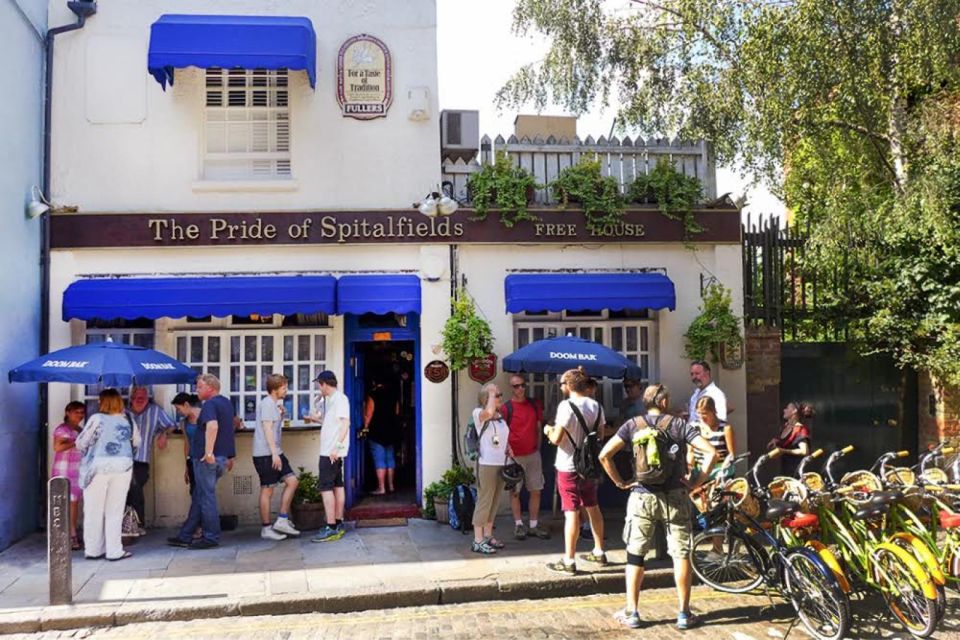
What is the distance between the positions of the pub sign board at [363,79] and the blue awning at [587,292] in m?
2.79

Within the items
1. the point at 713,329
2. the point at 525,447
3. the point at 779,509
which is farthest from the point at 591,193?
the point at 779,509

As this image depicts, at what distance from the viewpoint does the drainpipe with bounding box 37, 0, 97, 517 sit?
9.33 m

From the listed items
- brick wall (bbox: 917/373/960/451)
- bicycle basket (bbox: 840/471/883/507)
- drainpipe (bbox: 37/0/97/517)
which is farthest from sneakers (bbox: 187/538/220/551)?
brick wall (bbox: 917/373/960/451)

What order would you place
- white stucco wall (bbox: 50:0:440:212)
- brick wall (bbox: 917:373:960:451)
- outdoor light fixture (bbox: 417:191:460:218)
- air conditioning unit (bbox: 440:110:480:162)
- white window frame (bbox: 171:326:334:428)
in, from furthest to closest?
1. air conditioning unit (bbox: 440:110:480:162)
2. brick wall (bbox: 917:373:960:451)
3. white window frame (bbox: 171:326:334:428)
4. white stucco wall (bbox: 50:0:440:212)
5. outdoor light fixture (bbox: 417:191:460:218)

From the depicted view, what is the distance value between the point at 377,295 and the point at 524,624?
4.47 m

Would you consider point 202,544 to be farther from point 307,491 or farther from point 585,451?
point 585,451

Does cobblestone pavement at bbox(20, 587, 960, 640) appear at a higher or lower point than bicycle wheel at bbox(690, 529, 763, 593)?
lower

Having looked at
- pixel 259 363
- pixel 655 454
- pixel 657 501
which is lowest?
pixel 657 501

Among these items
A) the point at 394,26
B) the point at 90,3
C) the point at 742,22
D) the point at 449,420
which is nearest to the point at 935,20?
the point at 742,22

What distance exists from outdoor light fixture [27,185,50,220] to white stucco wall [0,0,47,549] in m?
0.07

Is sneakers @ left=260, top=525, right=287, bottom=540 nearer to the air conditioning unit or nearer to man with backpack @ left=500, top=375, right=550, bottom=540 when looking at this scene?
man with backpack @ left=500, top=375, right=550, bottom=540

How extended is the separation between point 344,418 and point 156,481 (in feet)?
8.85

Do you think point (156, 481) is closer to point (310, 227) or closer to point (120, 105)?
point (310, 227)

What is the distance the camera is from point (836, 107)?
9.48 meters
